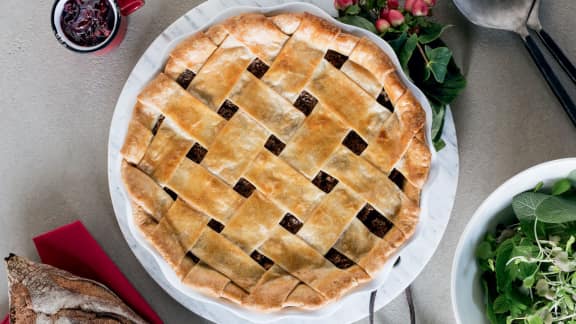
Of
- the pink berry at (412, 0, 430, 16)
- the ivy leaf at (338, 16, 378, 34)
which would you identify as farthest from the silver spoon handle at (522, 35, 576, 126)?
the ivy leaf at (338, 16, 378, 34)

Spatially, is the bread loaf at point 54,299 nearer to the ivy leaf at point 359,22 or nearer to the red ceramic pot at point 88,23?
A: the red ceramic pot at point 88,23

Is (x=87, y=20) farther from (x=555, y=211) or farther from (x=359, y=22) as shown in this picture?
(x=555, y=211)

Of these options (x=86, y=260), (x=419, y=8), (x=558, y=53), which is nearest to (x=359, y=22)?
(x=419, y=8)

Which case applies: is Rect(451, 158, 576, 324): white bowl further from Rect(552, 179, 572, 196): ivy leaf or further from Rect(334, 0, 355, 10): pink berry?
Rect(334, 0, 355, 10): pink berry

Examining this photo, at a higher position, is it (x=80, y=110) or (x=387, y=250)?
(x=80, y=110)

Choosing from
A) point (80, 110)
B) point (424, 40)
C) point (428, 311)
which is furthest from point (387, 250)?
point (80, 110)

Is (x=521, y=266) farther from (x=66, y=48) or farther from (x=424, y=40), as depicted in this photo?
(x=66, y=48)
